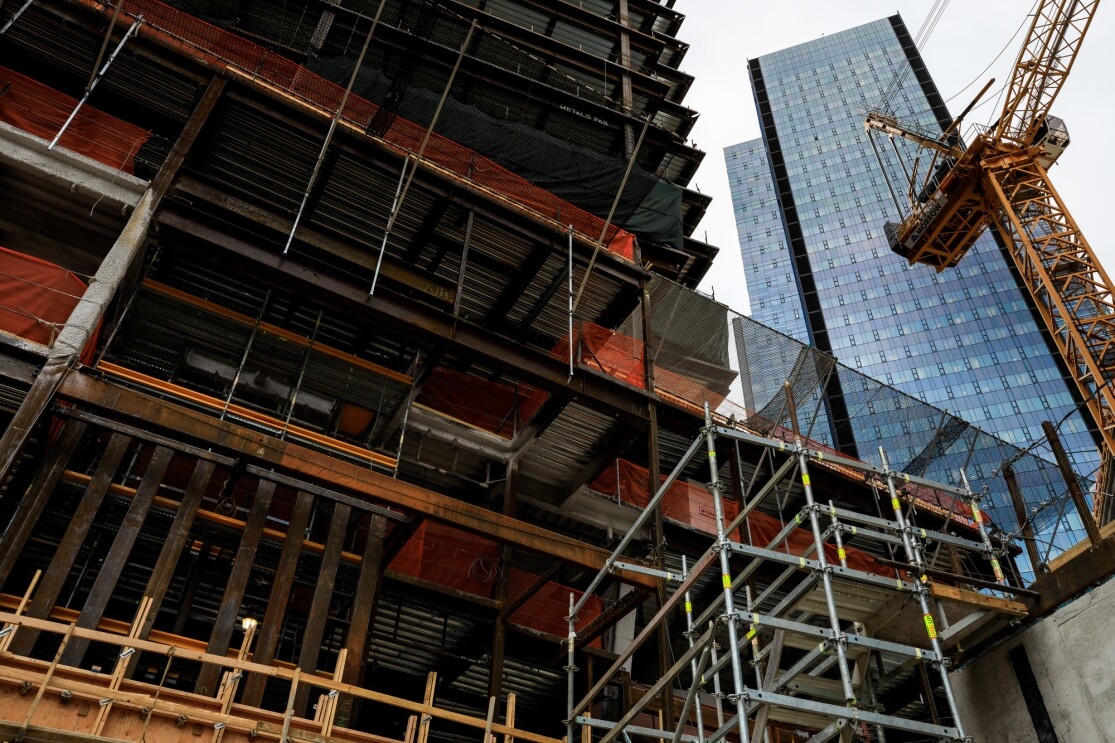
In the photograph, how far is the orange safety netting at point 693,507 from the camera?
17.4 m

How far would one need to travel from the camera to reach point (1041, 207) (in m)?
33.2

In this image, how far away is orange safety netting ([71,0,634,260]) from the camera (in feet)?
47.8

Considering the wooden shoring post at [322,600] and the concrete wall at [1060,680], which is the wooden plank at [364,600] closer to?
the wooden shoring post at [322,600]

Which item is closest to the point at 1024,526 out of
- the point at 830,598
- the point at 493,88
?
the point at 830,598

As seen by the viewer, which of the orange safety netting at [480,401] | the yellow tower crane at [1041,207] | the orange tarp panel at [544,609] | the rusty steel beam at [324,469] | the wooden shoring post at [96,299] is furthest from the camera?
the yellow tower crane at [1041,207]

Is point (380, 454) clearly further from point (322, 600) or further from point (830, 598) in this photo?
point (830, 598)

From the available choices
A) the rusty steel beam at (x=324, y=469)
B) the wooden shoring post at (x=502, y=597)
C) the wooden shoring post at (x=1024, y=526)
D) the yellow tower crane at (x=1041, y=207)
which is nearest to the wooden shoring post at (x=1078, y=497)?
the wooden shoring post at (x=1024, y=526)

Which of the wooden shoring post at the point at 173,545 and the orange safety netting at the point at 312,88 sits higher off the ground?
the orange safety netting at the point at 312,88

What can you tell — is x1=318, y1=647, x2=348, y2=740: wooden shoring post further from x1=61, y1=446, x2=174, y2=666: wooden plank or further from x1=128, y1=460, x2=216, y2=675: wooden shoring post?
x1=61, y1=446, x2=174, y2=666: wooden plank

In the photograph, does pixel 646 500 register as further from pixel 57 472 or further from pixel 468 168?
pixel 57 472

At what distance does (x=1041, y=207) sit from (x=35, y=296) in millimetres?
35620

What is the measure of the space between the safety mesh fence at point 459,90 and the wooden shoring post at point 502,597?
18.0 feet

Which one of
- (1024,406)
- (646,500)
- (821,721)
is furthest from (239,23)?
(1024,406)

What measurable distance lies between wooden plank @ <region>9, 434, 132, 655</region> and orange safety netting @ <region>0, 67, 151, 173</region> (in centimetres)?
526
